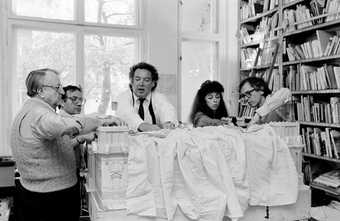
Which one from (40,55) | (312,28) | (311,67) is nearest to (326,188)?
(311,67)

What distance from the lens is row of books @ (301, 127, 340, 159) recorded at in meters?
3.26

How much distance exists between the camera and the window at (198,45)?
190 inches

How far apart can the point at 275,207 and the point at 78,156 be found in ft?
4.26

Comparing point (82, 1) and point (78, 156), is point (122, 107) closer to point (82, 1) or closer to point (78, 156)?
point (78, 156)

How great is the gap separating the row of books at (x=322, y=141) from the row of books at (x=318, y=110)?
0.11 meters

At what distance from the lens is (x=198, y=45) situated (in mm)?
4984

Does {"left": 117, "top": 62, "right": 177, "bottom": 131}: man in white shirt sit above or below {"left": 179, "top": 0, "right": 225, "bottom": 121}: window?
below

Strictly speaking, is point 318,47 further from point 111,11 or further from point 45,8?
point 45,8

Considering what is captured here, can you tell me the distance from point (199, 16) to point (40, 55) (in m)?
2.33

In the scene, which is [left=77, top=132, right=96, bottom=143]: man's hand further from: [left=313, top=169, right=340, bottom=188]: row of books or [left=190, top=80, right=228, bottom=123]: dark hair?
[left=313, top=169, right=340, bottom=188]: row of books

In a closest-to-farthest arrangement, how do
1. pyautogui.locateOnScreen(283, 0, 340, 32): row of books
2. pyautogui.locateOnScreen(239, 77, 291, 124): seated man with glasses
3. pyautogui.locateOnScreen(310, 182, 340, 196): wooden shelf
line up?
pyautogui.locateOnScreen(239, 77, 291, 124): seated man with glasses < pyautogui.locateOnScreen(310, 182, 340, 196): wooden shelf < pyautogui.locateOnScreen(283, 0, 340, 32): row of books

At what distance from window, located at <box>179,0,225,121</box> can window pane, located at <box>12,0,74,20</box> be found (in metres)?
1.54

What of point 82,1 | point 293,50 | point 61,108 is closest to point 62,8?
point 82,1

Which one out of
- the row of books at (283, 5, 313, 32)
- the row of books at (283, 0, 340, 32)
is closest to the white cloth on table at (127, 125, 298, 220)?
the row of books at (283, 0, 340, 32)
